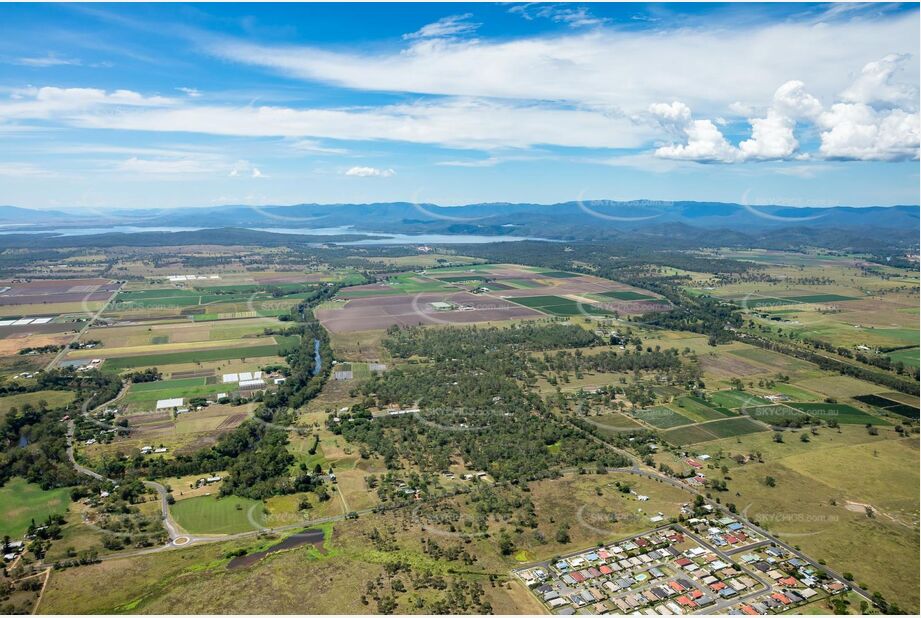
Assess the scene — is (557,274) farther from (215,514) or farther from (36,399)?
(215,514)

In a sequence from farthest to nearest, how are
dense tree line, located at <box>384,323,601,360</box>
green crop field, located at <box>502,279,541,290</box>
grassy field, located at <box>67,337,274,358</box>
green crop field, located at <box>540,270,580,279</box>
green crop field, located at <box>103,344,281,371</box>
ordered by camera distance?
green crop field, located at <box>540,270,580,279</box> → green crop field, located at <box>502,279,541,290</box> → dense tree line, located at <box>384,323,601,360</box> → grassy field, located at <box>67,337,274,358</box> → green crop field, located at <box>103,344,281,371</box>

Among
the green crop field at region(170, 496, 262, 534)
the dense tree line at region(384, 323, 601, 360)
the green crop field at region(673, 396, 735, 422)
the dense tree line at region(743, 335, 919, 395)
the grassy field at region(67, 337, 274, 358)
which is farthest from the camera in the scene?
the dense tree line at region(384, 323, 601, 360)

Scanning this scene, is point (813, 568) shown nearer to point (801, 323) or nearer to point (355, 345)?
point (355, 345)

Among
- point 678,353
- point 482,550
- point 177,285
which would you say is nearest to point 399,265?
point 177,285

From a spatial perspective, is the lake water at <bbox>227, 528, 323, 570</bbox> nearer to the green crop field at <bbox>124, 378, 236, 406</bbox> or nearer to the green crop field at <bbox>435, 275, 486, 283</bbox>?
the green crop field at <bbox>124, 378, 236, 406</bbox>

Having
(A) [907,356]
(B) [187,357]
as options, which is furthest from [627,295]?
Answer: (B) [187,357]

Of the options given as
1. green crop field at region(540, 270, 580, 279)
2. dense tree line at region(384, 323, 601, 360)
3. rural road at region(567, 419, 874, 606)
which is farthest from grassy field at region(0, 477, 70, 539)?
green crop field at region(540, 270, 580, 279)
